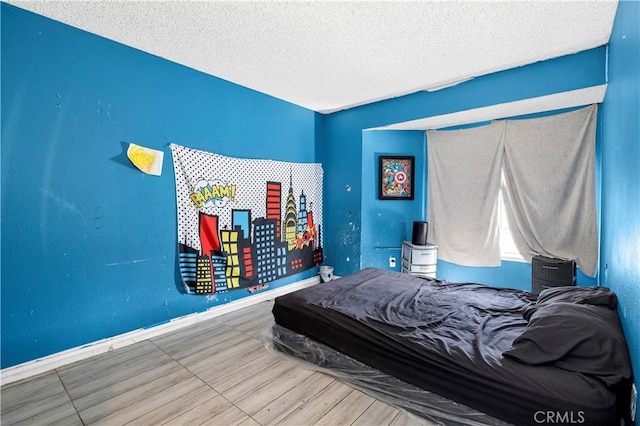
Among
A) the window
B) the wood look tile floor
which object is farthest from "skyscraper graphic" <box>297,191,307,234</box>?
the window

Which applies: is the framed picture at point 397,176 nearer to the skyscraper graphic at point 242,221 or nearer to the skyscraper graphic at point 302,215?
the skyscraper graphic at point 302,215

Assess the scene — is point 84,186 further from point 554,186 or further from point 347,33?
point 554,186

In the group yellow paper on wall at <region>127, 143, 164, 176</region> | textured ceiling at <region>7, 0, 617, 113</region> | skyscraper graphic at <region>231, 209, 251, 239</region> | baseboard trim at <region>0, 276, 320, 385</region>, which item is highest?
textured ceiling at <region>7, 0, 617, 113</region>

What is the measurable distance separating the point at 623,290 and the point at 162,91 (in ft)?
11.3

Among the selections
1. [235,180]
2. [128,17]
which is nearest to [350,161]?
[235,180]

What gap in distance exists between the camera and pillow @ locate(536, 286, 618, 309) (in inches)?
63.3

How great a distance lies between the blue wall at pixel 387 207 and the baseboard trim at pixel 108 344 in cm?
159

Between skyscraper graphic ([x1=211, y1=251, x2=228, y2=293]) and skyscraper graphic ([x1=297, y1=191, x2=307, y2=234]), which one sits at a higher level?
skyscraper graphic ([x1=297, y1=191, x2=307, y2=234])

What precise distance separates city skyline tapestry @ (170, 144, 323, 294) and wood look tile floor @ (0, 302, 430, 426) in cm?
78

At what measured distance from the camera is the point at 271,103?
343 centimetres

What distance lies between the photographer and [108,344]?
2.23m

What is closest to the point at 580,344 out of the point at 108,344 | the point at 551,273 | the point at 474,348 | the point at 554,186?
the point at 474,348

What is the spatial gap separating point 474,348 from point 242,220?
2403 mm

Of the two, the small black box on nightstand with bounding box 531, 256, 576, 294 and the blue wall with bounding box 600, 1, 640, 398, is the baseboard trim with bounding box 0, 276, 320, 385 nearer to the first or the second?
the small black box on nightstand with bounding box 531, 256, 576, 294
